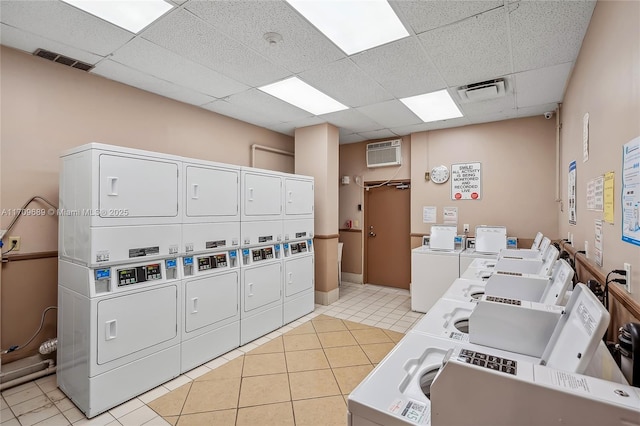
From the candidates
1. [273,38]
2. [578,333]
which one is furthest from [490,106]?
[578,333]

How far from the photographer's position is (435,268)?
13.9 feet

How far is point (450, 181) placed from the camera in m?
4.79

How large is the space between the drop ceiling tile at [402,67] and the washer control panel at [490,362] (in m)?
2.31

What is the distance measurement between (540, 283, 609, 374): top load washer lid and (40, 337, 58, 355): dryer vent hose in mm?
3625

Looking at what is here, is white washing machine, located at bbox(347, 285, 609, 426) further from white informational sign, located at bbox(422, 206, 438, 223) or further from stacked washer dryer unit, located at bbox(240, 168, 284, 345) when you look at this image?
white informational sign, located at bbox(422, 206, 438, 223)

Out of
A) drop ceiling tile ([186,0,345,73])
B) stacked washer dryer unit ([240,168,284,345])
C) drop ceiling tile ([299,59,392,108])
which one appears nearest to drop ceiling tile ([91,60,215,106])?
stacked washer dryer unit ([240,168,284,345])

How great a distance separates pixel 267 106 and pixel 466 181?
10.5 feet

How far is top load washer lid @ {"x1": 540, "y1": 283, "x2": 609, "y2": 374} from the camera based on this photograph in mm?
893

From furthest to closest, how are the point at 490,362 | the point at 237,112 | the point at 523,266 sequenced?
the point at 237,112 < the point at 523,266 < the point at 490,362

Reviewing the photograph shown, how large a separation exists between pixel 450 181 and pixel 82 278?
15.6 ft

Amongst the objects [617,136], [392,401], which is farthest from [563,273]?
[392,401]

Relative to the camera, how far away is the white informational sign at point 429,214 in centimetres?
490

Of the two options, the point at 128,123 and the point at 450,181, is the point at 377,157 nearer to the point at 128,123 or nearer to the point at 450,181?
the point at 450,181

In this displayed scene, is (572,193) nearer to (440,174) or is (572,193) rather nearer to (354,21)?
(440,174)
